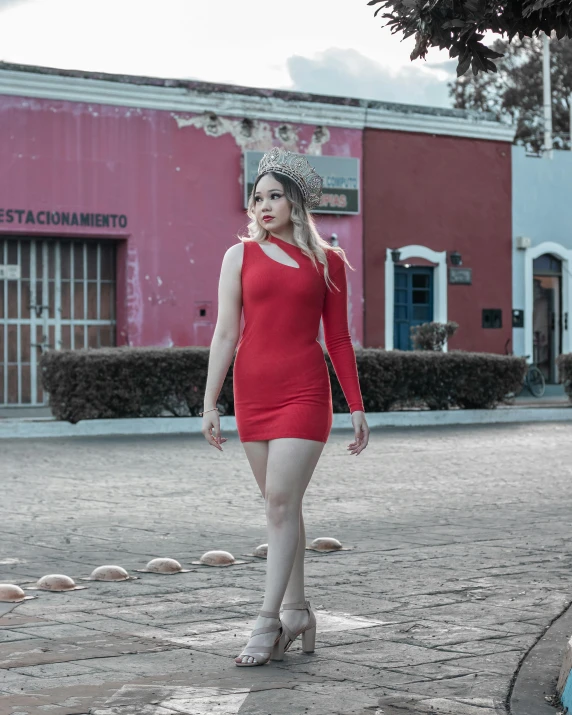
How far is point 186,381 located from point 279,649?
12.7 m

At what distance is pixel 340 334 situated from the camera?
5176mm

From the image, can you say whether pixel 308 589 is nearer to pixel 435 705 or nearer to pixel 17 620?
pixel 17 620

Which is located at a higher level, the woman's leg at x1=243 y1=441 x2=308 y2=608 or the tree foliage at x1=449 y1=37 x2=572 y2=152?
the tree foliage at x1=449 y1=37 x2=572 y2=152

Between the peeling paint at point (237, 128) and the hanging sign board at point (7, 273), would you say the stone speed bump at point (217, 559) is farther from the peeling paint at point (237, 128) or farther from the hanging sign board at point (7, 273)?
the peeling paint at point (237, 128)

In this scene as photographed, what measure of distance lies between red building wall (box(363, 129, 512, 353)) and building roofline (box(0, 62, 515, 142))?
28cm

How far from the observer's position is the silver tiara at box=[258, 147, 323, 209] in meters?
5.11

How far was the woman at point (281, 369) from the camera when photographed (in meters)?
4.86

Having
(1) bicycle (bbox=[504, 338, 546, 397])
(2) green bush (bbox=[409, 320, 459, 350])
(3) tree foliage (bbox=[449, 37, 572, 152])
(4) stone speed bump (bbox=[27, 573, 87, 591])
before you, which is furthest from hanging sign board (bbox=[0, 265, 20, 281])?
(3) tree foliage (bbox=[449, 37, 572, 152])

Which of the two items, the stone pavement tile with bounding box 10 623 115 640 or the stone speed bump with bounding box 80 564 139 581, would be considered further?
the stone speed bump with bounding box 80 564 139 581

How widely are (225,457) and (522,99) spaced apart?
118ft

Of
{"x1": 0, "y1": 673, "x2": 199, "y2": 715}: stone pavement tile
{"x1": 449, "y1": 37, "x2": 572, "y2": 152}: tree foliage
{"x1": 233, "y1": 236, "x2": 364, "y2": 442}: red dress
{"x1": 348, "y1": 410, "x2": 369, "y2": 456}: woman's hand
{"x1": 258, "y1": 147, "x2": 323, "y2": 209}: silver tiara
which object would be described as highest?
{"x1": 449, "y1": 37, "x2": 572, "y2": 152}: tree foliage

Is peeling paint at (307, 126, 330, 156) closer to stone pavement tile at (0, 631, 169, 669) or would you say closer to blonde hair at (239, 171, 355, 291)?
blonde hair at (239, 171, 355, 291)

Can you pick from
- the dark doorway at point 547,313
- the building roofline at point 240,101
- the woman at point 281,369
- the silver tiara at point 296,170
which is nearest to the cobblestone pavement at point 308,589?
the woman at point 281,369

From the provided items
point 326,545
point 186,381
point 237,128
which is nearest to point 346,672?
point 326,545
